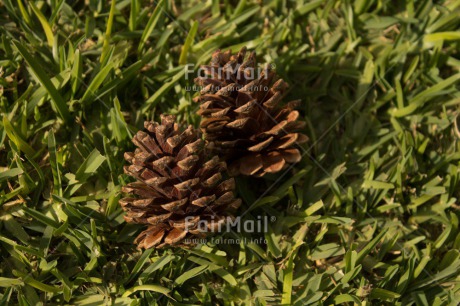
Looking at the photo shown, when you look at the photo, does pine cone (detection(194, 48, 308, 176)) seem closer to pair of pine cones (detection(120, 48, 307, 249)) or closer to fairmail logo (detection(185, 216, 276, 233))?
pair of pine cones (detection(120, 48, 307, 249))

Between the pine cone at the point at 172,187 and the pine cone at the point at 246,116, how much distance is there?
0.14 metres

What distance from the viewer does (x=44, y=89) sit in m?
2.08

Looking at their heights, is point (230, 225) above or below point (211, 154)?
A: below

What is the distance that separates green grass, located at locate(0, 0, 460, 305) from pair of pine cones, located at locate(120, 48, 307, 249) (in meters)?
0.13

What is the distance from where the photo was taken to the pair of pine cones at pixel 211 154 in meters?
1.77

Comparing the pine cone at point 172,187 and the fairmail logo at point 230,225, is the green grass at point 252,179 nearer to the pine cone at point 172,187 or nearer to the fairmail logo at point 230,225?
the fairmail logo at point 230,225

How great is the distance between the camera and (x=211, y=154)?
6.59 ft

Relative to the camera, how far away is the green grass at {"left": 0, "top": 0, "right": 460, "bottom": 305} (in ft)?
6.33

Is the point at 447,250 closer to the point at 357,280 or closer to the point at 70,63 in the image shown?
the point at 357,280

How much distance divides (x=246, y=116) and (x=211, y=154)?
204mm

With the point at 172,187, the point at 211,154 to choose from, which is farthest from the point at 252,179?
the point at 172,187

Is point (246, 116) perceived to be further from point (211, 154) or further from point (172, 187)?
point (172, 187)

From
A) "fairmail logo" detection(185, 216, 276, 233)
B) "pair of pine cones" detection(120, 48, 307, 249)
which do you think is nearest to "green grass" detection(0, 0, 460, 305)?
"fairmail logo" detection(185, 216, 276, 233)

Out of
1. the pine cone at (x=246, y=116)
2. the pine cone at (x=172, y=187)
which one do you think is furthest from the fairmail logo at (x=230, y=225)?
the pine cone at (x=246, y=116)
